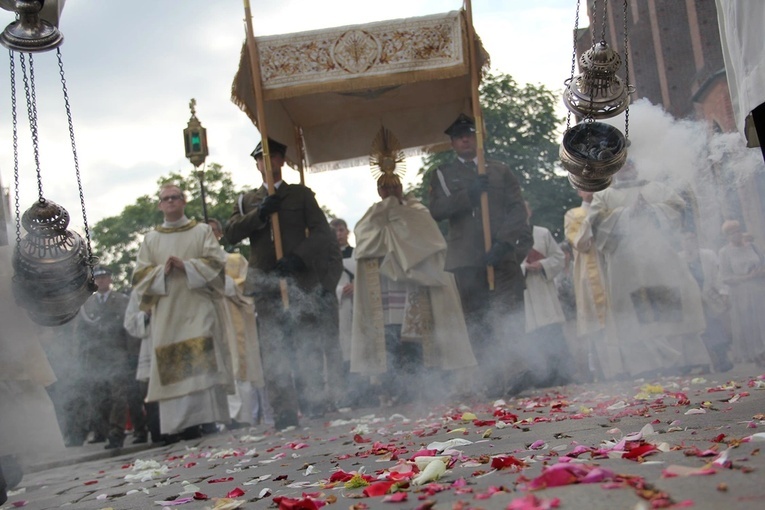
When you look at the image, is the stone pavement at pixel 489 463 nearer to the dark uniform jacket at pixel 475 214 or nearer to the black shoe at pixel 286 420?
the black shoe at pixel 286 420

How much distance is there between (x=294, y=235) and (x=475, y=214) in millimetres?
1638

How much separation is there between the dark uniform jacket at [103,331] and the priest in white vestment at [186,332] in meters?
2.26

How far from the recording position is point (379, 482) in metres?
3.88

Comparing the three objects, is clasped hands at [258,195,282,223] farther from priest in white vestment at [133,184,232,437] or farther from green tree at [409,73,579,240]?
green tree at [409,73,579,240]

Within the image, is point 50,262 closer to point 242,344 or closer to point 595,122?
point 595,122

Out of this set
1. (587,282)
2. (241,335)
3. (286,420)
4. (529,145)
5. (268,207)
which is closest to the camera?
(286,420)

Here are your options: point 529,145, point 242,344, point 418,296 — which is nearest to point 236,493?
point 418,296

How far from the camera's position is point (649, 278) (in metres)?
10.9

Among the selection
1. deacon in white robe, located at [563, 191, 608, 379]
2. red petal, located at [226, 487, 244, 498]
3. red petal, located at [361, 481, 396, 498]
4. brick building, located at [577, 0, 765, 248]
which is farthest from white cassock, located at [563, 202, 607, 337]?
brick building, located at [577, 0, 765, 248]

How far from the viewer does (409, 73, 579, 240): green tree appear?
3238cm

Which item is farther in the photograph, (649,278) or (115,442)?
(115,442)

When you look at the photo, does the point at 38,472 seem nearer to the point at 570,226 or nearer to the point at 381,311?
the point at 381,311

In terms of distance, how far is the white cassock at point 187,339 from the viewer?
1041 cm

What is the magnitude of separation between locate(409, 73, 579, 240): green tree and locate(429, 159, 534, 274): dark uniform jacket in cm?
2088
